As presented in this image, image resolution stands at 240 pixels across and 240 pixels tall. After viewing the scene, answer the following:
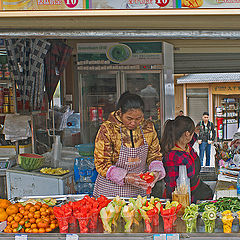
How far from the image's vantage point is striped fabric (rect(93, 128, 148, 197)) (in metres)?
2.97

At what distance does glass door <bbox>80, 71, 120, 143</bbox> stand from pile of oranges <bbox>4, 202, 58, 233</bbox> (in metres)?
3.75

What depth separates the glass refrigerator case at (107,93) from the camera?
593 centimetres

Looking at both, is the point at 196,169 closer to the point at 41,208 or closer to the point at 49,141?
the point at 41,208

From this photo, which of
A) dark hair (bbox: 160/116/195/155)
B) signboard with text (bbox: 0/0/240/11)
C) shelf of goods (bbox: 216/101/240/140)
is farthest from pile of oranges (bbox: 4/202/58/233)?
shelf of goods (bbox: 216/101/240/140)

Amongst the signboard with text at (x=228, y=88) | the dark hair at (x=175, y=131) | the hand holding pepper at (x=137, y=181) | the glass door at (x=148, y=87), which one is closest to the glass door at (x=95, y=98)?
the glass door at (x=148, y=87)

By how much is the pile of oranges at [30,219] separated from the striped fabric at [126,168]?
835 millimetres

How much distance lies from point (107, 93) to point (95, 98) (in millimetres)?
254

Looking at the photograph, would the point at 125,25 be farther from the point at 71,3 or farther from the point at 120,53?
the point at 120,53

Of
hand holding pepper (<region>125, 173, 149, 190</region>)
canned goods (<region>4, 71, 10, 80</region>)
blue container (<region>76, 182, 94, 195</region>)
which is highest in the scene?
canned goods (<region>4, 71, 10, 80</region>)

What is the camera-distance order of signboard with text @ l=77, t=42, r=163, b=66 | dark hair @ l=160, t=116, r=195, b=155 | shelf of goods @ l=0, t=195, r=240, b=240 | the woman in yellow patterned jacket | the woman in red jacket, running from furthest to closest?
signboard with text @ l=77, t=42, r=163, b=66 → dark hair @ l=160, t=116, r=195, b=155 → the woman in red jacket → the woman in yellow patterned jacket → shelf of goods @ l=0, t=195, r=240, b=240

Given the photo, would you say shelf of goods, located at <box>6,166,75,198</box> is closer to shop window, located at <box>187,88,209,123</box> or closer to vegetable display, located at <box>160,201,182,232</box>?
vegetable display, located at <box>160,201,182,232</box>

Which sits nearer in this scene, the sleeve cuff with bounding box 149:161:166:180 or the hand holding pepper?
the hand holding pepper

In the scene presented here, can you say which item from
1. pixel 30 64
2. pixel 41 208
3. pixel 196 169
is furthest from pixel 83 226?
pixel 30 64

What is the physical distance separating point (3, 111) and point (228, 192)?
3.57m
